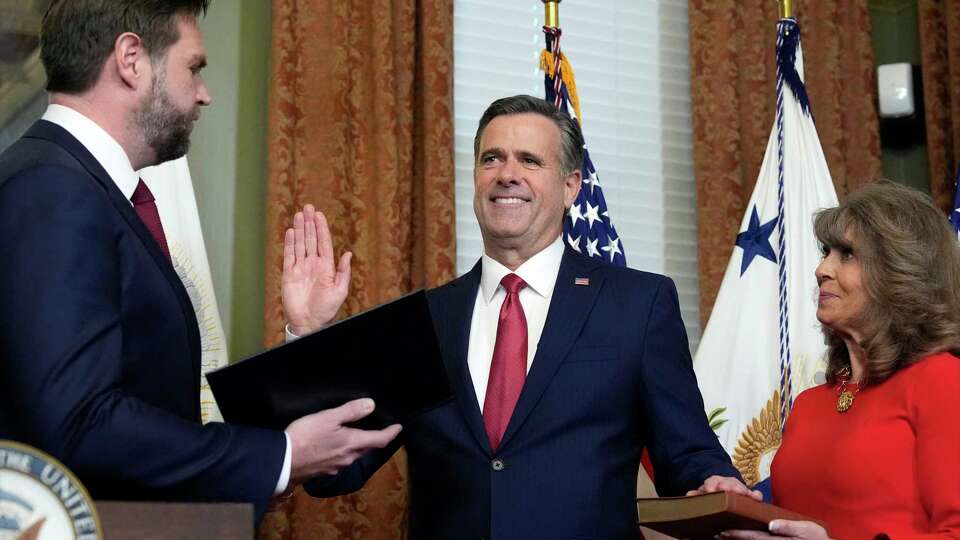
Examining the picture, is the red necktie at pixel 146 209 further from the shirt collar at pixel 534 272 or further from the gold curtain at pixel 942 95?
the gold curtain at pixel 942 95

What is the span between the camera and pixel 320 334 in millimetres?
2045

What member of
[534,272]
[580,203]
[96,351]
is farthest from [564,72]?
[96,351]

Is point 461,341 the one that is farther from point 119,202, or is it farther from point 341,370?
point 119,202

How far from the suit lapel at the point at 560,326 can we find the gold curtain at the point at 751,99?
195 cm

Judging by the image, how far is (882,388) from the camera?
2.78m

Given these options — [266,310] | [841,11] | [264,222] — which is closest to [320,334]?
[266,310]

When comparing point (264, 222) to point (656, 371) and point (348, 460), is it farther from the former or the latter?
point (348, 460)

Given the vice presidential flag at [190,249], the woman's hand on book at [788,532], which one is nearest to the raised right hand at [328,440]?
the woman's hand on book at [788,532]

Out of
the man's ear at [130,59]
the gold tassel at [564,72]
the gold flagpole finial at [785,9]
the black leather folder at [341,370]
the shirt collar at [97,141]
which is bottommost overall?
the black leather folder at [341,370]

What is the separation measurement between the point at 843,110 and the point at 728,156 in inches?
25.5

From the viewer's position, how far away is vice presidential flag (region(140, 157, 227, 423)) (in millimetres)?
3635

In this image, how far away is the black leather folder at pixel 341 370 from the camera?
2064 millimetres

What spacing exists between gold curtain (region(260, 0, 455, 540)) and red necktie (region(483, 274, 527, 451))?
1.21 meters

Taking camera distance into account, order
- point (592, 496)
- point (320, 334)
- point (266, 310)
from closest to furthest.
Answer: point (320, 334) < point (592, 496) < point (266, 310)
